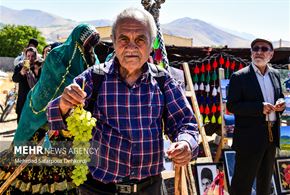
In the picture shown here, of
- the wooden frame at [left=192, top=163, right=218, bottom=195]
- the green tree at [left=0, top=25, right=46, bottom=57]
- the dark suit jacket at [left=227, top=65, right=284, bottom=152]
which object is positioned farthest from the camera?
the green tree at [left=0, top=25, right=46, bottom=57]

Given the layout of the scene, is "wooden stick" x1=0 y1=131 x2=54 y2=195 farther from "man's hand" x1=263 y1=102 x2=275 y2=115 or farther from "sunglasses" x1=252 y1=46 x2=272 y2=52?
"sunglasses" x1=252 y1=46 x2=272 y2=52

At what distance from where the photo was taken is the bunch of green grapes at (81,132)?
1525 mm

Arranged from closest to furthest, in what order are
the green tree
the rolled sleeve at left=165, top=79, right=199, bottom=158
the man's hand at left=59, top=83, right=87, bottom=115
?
the man's hand at left=59, top=83, right=87, bottom=115 < the rolled sleeve at left=165, top=79, right=199, bottom=158 < the green tree

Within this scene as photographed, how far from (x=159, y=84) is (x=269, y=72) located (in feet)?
6.30

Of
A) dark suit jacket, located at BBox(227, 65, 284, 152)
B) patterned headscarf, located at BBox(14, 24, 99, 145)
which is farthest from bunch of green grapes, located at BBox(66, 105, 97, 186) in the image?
dark suit jacket, located at BBox(227, 65, 284, 152)

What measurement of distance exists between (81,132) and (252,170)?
7.23 ft

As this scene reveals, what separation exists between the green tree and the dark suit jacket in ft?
111

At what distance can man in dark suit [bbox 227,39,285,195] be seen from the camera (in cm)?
323

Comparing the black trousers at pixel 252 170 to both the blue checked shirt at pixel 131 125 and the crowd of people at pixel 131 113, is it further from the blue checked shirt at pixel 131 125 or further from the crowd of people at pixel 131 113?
the blue checked shirt at pixel 131 125

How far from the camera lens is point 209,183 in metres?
4.11

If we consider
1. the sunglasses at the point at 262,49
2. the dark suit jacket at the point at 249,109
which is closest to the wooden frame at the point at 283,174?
the dark suit jacket at the point at 249,109

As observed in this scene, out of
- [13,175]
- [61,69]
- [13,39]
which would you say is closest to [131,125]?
[61,69]

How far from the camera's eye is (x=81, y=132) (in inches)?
61.2

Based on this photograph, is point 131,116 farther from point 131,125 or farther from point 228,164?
point 228,164
